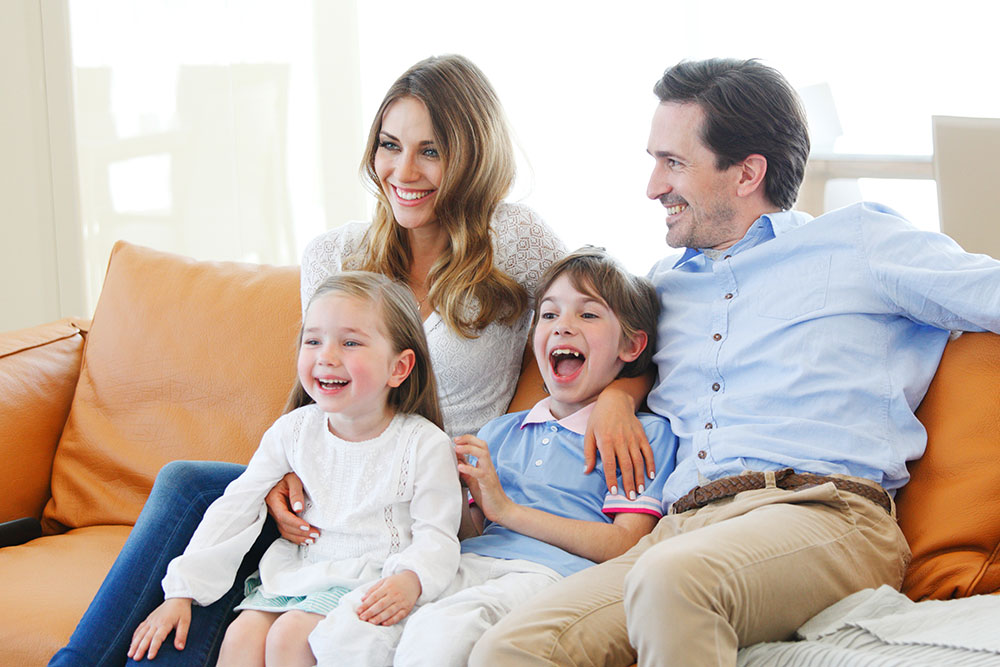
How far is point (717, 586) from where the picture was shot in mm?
1137

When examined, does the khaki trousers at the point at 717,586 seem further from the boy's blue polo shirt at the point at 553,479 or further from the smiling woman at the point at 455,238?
the smiling woman at the point at 455,238

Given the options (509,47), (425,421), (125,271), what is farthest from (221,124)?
(425,421)

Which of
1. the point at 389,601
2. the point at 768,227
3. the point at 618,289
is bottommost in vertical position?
the point at 389,601

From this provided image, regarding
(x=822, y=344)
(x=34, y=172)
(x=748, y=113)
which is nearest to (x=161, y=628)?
(x=822, y=344)

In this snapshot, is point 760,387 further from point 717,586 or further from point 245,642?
point 245,642

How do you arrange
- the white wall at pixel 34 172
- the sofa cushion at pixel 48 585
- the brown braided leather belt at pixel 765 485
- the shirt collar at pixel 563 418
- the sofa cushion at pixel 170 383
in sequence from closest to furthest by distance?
the brown braided leather belt at pixel 765 485
the sofa cushion at pixel 48 585
the shirt collar at pixel 563 418
the sofa cushion at pixel 170 383
the white wall at pixel 34 172

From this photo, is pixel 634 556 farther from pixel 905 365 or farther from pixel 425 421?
pixel 905 365

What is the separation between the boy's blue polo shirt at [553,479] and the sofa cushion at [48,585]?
645 mm

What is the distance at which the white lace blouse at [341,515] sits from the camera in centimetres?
140

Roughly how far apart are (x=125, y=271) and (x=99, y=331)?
0.47 ft

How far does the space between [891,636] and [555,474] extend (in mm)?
578

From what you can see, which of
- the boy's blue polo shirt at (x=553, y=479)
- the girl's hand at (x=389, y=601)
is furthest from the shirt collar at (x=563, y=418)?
the girl's hand at (x=389, y=601)

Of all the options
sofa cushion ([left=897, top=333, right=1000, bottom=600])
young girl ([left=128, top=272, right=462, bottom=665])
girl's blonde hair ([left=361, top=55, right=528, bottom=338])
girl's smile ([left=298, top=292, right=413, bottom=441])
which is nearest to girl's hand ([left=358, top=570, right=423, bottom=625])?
young girl ([left=128, top=272, right=462, bottom=665])

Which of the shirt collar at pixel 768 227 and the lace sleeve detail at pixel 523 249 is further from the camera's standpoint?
the lace sleeve detail at pixel 523 249
